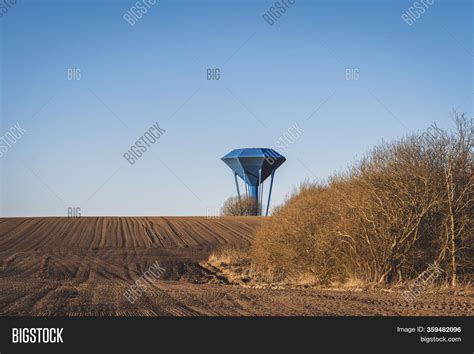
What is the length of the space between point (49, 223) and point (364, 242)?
40.9m

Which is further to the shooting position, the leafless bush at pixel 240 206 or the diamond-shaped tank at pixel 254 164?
the leafless bush at pixel 240 206

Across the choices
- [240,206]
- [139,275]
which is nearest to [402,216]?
[139,275]

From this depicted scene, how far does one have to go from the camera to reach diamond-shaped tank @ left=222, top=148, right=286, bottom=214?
7425 cm

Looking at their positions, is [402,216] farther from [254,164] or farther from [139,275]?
[254,164]

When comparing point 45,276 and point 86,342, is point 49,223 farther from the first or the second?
point 86,342

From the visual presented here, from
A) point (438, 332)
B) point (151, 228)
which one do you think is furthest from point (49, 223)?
point (438, 332)

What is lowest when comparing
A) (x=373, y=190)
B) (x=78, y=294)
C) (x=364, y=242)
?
(x=78, y=294)

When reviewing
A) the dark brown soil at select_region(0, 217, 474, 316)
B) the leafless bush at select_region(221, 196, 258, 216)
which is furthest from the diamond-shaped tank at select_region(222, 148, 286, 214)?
the dark brown soil at select_region(0, 217, 474, 316)

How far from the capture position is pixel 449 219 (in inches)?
817

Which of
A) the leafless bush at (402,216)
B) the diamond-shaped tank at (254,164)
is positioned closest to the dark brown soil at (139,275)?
the leafless bush at (402,216)

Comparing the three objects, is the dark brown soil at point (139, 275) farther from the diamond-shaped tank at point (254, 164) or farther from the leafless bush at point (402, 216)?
the diamond-shaped tank at point (254, 164)

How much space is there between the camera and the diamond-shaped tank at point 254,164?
244 feet

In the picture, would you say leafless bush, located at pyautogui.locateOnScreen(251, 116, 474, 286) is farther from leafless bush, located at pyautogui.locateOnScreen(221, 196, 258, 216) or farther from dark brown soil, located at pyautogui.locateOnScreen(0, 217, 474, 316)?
leafless bush, located at pyautogui.locateOnScreen(221, 196, 258, 216)

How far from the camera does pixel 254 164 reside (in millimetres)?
75062
